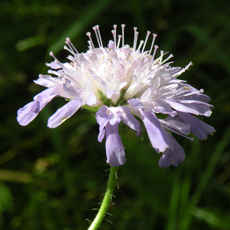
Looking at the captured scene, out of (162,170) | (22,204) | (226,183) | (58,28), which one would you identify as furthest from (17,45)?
(226,183)

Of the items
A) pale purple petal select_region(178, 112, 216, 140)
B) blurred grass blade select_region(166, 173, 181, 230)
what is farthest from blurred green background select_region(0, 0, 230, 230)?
pale purple petal select_region(178, 112, 216, 140)

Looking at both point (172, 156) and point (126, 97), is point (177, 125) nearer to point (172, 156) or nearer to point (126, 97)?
point (172, 156)

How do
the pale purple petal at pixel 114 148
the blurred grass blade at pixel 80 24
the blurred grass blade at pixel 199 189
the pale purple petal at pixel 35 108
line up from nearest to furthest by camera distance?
the pale purple petal at pixel 114 148, the pale purple petal at pixel 35 108, the blurred grass blade at pixel 199 189, the blurred grass blade at pixel 80 24

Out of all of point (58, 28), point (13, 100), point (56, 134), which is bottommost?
point (56, 134)

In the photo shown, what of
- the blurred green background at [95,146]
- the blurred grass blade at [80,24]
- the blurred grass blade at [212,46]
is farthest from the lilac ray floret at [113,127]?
the blurred grass blade at [212,46]

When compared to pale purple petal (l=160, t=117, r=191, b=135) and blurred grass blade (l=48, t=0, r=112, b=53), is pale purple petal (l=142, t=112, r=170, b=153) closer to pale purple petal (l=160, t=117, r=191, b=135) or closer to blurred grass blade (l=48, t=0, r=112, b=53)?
pale purple petal (l=160, t=117, r=191, b=135)

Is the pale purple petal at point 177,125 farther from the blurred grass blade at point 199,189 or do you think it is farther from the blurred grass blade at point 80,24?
the blurred grass blade at point 80,24

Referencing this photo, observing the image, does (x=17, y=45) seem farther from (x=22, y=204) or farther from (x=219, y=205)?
(x=219, y=205)
